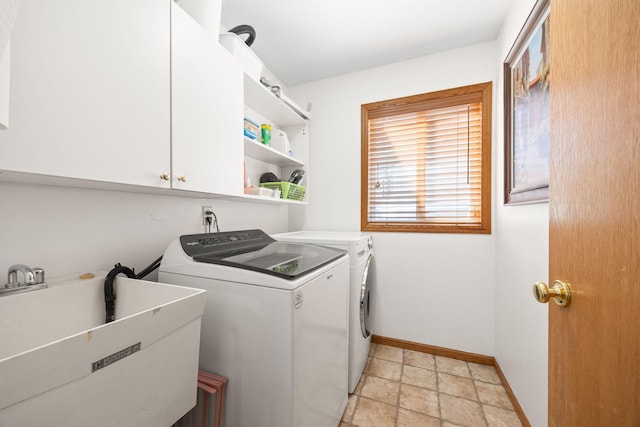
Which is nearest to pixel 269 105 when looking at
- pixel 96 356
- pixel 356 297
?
pixel 356 297

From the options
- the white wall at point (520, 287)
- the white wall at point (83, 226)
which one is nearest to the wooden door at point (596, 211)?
the white wall at point (520, 287)

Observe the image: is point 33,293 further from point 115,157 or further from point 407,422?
point 407,422

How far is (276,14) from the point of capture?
1743 millimetres

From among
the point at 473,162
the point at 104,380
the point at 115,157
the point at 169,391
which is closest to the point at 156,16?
the point at 115,157

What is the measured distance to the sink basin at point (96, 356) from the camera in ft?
1.62

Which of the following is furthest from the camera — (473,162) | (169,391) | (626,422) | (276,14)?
(473,162)

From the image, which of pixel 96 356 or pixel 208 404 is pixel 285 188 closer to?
pixel 208 404

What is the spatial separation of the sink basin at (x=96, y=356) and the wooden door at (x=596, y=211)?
1.01 meters

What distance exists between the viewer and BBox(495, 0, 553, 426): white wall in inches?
49.7

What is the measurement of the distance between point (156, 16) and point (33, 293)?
109 cm

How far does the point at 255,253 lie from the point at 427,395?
154cm

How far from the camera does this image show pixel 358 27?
188 cm

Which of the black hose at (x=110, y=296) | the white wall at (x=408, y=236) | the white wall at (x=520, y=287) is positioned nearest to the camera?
the black hose at (x=110, y=296)

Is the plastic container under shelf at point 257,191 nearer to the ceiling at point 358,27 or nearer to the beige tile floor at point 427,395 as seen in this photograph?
the ceiling at point 358,27
